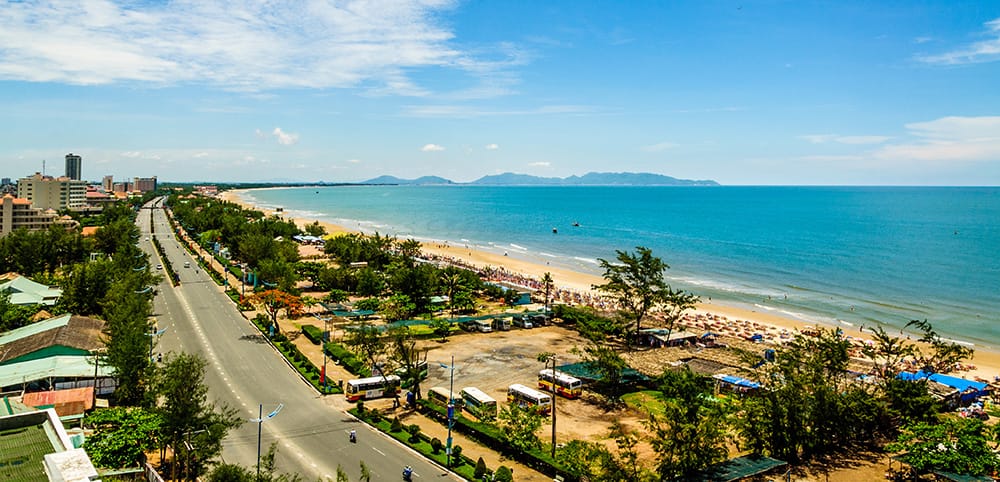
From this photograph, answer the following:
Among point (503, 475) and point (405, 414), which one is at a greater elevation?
point (503, 475)

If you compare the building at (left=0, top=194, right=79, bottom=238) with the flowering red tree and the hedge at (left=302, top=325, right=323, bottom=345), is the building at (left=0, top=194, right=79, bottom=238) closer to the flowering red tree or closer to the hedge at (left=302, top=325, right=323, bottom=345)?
the flowering red tree

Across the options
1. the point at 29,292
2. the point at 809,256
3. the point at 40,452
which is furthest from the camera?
the point at 809,256

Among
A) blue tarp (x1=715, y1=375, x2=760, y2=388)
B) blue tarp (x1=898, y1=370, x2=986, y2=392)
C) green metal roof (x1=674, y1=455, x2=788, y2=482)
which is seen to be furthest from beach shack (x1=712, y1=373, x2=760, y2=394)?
green metal roof (x1=674, y1=455, x2=788, y2=482)

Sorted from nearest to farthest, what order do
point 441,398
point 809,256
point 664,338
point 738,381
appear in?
point 441,398, point 738,381, point 664,338, point 809,256

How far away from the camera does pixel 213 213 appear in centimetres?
12938

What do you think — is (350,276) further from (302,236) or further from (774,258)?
(774,258)

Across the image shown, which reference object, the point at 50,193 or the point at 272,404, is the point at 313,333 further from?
the point at 50,193

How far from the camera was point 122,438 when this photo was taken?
24.3 metres

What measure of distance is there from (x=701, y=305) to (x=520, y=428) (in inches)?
1957

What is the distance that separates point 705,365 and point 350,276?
135ft

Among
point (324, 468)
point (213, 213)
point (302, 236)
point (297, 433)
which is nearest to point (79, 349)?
point (297, 433)

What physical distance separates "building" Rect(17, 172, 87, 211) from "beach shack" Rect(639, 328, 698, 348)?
16712 cm

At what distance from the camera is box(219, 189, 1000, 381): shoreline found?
51969 mm

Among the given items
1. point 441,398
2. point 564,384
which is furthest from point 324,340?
point 564,384
